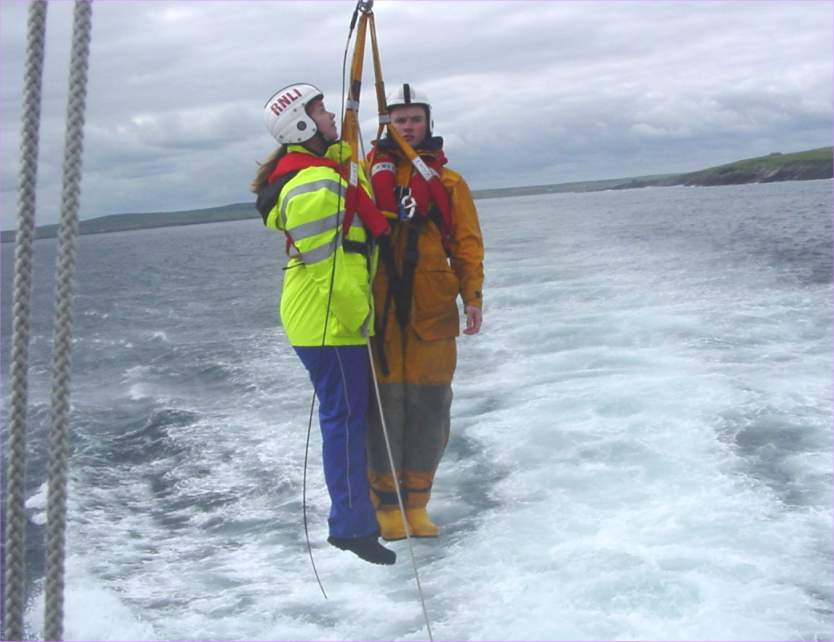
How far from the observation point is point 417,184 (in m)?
3.73

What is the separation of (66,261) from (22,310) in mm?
172

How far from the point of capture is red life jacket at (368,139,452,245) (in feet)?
12.2

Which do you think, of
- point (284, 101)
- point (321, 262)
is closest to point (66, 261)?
point (321, 262)

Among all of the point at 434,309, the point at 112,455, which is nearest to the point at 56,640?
the point at 434,309

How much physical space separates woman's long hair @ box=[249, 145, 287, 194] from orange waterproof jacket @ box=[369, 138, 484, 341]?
459mm

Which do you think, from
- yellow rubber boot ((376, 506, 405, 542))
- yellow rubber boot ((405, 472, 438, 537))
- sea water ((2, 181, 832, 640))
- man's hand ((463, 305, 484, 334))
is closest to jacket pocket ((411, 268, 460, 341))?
man's hand ((463, 305, 484, 334))

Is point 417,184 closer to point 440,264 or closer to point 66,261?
point 440,264

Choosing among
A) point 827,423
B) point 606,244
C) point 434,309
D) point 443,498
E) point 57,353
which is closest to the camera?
point 57,353

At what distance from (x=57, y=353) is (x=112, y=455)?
31.1 ft

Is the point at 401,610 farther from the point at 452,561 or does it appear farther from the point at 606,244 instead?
the point at 606,244

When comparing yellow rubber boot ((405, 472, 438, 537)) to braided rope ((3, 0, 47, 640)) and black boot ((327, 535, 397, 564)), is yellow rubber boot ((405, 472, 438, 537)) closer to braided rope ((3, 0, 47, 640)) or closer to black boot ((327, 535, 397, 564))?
black boot ((327, 535, 397, 564))

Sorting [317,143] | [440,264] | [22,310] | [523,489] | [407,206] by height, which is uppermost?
[317,143]

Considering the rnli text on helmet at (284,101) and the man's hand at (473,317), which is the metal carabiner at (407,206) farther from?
the rnli text on helmet at (284,101)

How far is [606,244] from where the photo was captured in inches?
1038
